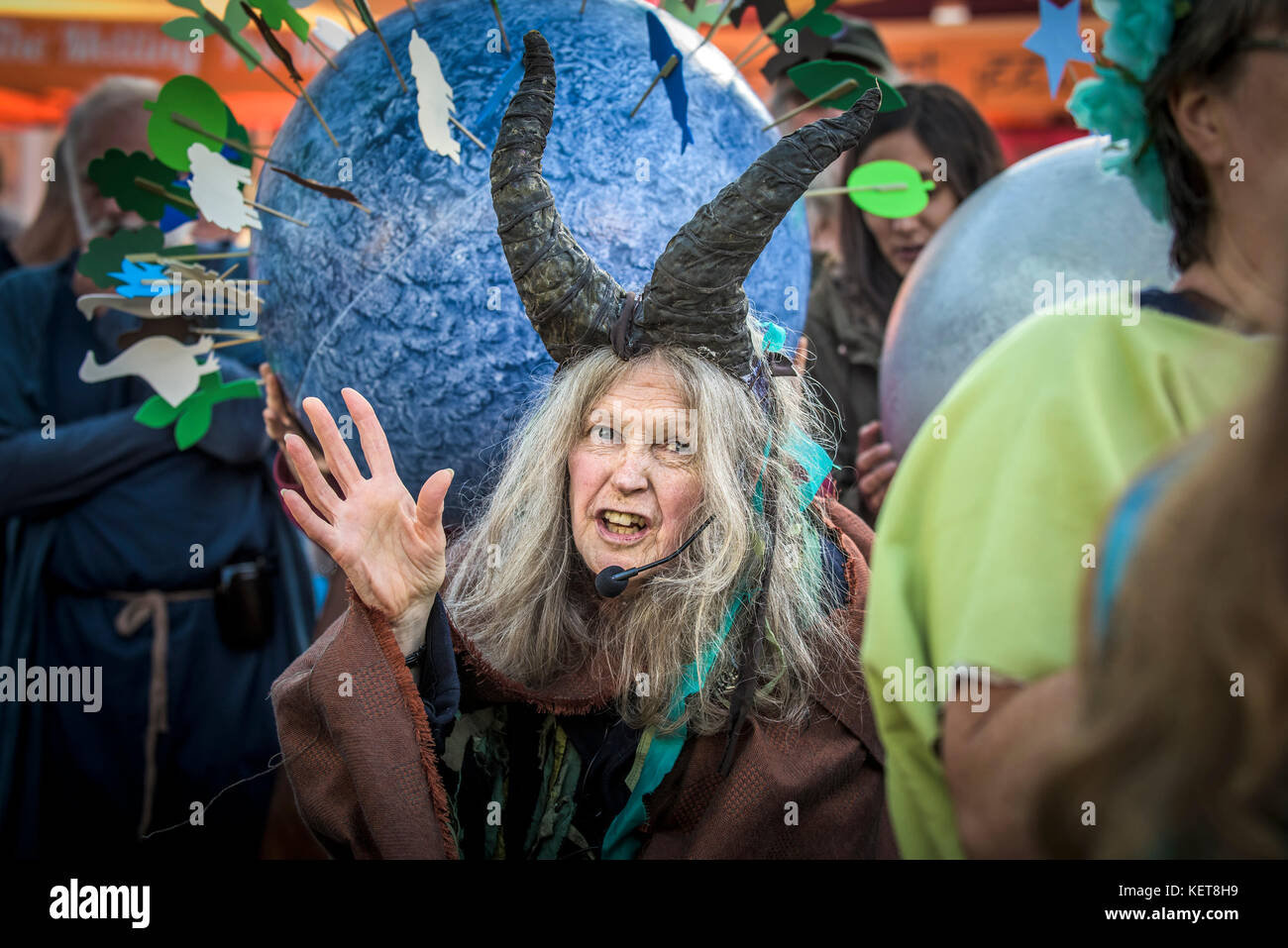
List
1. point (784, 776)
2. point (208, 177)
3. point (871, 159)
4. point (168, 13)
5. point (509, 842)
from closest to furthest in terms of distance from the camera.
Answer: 1. point (784, 776)
2. point (509, 842)
3. point (208, 177)
4. point (871, 159)
5. point (168, 13)

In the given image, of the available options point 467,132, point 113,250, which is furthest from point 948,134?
point 113,250

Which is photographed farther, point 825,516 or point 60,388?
point 60,388

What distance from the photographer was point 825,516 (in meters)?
1.86

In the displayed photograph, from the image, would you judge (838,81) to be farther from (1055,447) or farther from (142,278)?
(142,278)

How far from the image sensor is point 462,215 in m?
1.71

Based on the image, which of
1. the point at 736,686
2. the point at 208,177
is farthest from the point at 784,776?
the point at 208,177

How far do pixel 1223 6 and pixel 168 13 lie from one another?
594cm

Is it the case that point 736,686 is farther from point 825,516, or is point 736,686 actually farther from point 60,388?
point 60,388

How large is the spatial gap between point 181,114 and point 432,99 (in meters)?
0.53

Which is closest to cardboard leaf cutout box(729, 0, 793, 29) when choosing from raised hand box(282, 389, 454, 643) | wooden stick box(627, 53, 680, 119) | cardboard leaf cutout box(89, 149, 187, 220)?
wooden stick box(627, 53, 680, 119)

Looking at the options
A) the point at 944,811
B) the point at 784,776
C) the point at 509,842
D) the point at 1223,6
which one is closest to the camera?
the point at 1223,6

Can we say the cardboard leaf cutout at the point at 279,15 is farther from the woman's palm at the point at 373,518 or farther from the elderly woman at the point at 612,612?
the woman's palm at the point at 373,518

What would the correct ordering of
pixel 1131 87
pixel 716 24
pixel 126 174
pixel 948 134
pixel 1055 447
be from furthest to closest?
pixel 948 134
pixel 126 174
pixel 716 24
pixel 1131 87
pixel 1055 447

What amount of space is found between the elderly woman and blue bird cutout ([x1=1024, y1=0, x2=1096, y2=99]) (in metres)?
0.56
